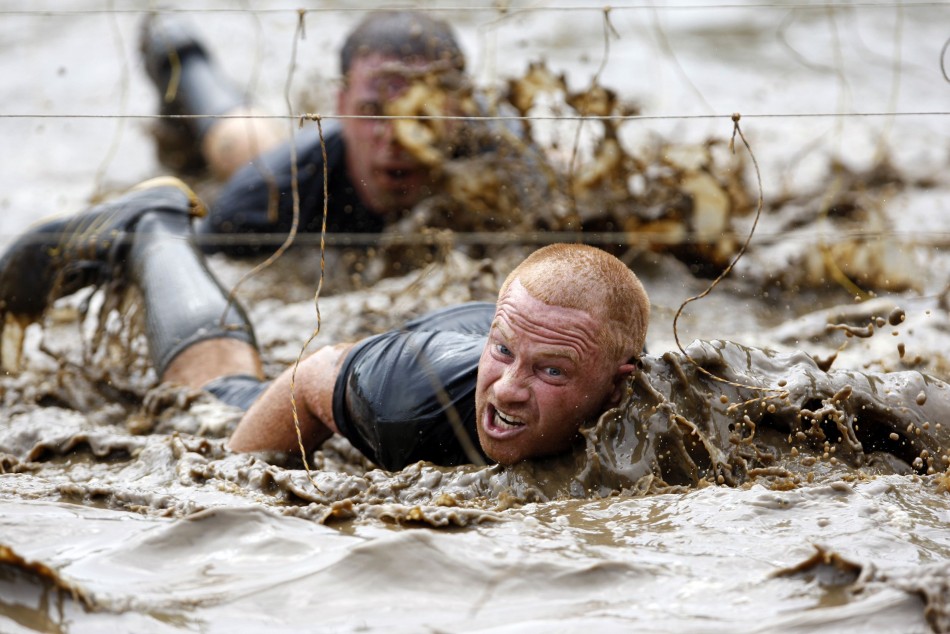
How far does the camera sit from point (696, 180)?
6336 mm

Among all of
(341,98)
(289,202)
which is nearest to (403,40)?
(341,98)

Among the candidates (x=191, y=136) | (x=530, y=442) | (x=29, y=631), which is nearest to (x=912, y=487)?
(x=530, y=442)

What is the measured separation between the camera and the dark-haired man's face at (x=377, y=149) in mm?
6262

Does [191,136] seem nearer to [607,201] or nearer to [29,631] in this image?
[607,201]

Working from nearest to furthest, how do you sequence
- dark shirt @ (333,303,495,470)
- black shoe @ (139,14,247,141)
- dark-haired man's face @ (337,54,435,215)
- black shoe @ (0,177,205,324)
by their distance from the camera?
dark shirt @ (333,303,495,470) → black shoe @ (0,177,205,324) → dark-haired man's face @ (337,54,435,215) → black shoe @ (139,14,247,141)

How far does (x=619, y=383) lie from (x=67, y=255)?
272cm

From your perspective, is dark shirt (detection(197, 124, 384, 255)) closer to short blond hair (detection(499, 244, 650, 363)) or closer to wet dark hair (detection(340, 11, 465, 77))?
wet dark hair (detection(340, 11, 465, 77))

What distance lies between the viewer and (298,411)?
13.4 ft

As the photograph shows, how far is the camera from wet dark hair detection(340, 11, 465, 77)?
249 inches

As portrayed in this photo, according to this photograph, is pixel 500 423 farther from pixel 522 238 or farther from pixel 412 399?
pixel 522 238

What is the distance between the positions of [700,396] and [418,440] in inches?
33.6

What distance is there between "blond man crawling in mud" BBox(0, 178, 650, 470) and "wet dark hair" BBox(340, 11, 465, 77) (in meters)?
1.66

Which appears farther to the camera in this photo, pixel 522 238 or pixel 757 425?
pixel 522 238

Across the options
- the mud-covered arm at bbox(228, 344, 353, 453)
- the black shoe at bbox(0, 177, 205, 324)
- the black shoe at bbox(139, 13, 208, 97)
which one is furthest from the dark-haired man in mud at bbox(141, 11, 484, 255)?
the mud-covered arm at bbox(228, 344, 353, 453)
